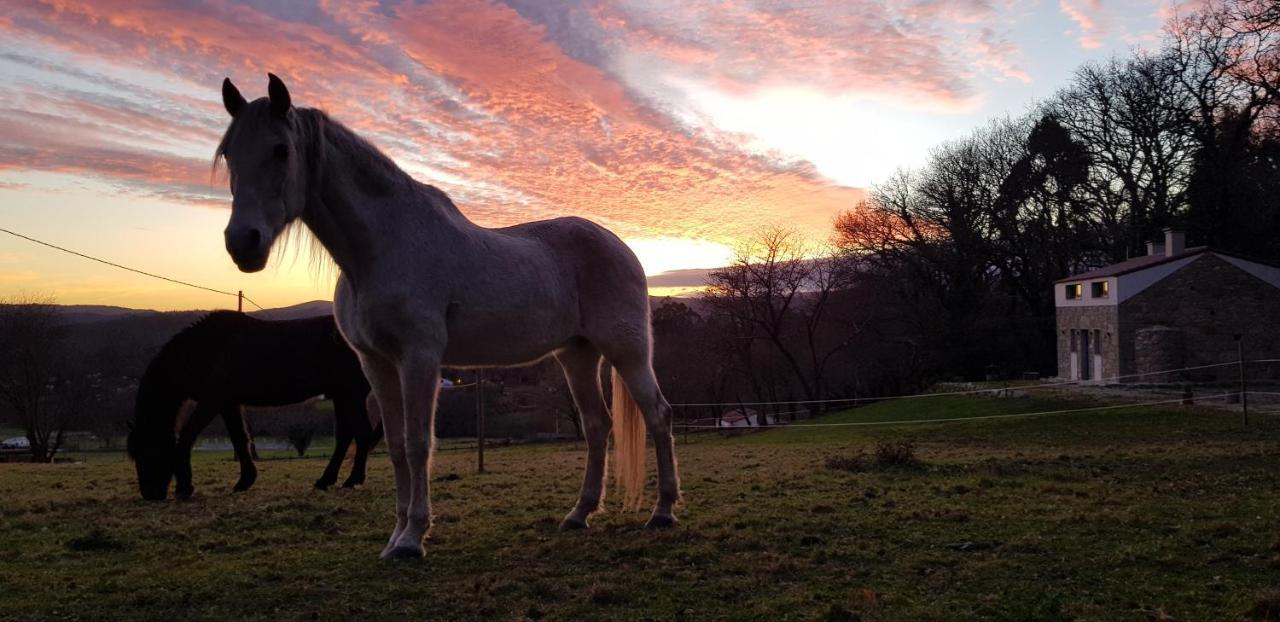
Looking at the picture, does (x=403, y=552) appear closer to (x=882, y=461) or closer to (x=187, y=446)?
(x=187, y=446)

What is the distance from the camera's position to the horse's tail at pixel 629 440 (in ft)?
21.3

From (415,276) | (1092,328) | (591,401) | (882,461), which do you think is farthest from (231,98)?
(1092,328)

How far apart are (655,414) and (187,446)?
588 centimetres

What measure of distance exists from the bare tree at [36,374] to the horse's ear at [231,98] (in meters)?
36.1

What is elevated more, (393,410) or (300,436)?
(393,410)

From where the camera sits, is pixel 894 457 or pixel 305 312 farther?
pixel 305 312

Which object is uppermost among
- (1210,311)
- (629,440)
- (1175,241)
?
(1175,241)

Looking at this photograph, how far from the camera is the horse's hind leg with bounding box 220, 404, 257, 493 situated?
9.28m

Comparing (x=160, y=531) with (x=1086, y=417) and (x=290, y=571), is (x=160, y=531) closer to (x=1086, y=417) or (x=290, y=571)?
(x=290, y=571)

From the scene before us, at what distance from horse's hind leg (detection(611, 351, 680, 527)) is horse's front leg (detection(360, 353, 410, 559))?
1.65 metres

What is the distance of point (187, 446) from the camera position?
8828 millimetres

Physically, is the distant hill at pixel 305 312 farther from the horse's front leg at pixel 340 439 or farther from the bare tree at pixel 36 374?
the bare tree at pixel 36 374

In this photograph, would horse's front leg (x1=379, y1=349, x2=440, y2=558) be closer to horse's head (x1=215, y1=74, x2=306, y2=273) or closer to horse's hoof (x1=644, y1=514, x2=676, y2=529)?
horse's head (x1=215, y1=74, x2=306, y2=273)

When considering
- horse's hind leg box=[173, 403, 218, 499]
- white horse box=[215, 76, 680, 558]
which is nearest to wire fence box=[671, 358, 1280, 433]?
horse's hind leg box=[173, 403, 218, 499]
